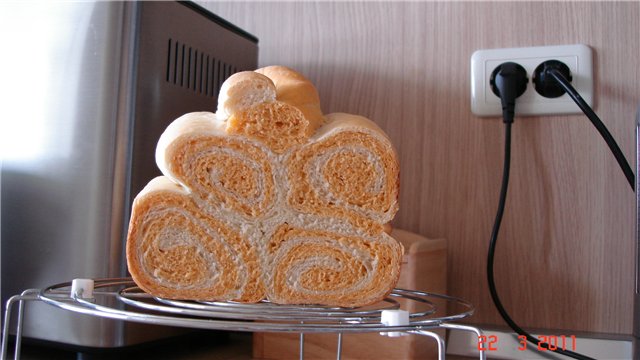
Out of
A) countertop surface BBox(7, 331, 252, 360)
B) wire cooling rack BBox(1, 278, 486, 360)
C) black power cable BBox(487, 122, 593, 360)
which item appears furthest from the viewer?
black power cable BBox(487, 122, 593, 360)

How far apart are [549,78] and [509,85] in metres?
0.05

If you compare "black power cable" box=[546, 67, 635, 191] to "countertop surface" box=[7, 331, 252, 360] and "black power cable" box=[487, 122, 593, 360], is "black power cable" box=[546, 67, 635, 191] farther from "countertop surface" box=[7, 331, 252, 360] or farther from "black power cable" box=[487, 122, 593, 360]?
"countertop surface" box=[7, 331, 252, 360]

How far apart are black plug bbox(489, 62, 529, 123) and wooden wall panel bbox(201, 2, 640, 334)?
42mm

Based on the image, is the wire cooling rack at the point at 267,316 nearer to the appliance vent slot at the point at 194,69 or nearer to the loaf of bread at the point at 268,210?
the loaf of bread at the point at 268,210

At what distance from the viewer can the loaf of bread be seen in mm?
533

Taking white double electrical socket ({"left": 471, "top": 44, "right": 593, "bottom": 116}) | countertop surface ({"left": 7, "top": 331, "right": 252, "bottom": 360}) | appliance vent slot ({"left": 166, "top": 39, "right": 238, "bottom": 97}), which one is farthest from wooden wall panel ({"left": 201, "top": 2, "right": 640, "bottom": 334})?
countertop surface ({"left": 7, "top": 331, "right": 252, "bottom": 360})

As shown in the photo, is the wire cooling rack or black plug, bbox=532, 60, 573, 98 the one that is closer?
the wire cooling rack

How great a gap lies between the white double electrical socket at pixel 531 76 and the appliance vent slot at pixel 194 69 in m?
0.36

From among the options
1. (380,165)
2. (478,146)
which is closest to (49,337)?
(380,165)

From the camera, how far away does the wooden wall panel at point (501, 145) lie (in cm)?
87

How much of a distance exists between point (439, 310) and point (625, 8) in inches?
19.3

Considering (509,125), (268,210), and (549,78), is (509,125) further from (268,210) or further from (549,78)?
(268,210)

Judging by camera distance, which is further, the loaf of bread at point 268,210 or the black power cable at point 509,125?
the black power cable at point 509,125

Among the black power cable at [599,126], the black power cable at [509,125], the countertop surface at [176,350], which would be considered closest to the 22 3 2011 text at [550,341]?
the black power cable at [509,125]
